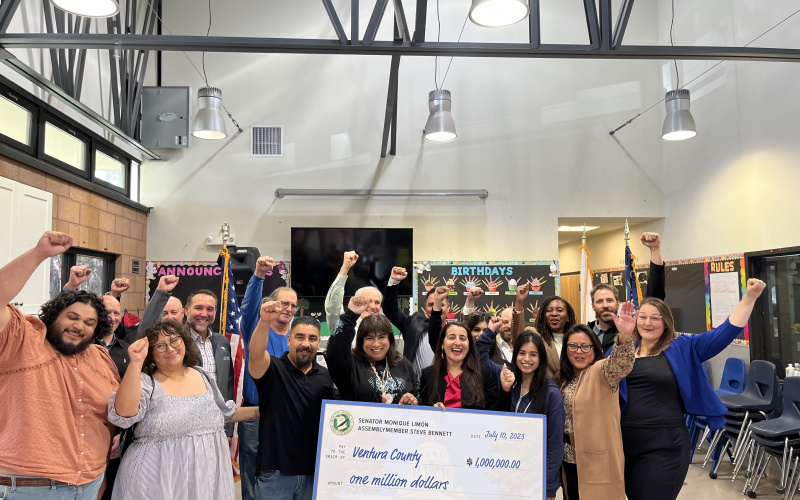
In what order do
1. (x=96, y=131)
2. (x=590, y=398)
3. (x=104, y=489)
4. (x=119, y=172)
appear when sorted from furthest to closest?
1. (x=119, y=172)
2. (x=96, y=131)
3. (x=590, y=398)
4. (x=104, y=489)

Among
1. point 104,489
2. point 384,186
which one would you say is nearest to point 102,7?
point 104,489

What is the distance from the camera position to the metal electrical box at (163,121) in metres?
7.65

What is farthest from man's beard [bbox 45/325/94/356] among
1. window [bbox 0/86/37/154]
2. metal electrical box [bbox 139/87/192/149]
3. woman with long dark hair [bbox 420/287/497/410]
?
metal electrical box [bbox 139/87/192/149]

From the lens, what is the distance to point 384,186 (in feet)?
25.9

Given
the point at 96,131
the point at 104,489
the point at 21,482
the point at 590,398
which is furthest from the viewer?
the point at 96,131

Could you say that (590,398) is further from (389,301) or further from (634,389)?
(389,301)

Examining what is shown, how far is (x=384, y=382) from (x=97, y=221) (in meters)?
5.08

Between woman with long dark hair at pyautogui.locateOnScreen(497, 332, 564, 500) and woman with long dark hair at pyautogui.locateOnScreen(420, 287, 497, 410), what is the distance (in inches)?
4.2

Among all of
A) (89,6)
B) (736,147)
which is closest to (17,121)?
(89,6)

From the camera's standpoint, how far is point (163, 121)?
7.68m

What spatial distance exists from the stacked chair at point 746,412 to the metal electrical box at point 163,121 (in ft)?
23.8

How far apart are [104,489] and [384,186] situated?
230 inches

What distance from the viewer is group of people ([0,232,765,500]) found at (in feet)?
7.24

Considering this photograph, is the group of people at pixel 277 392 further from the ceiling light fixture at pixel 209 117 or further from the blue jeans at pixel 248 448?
the ceiling light fixture at pixel 209 117
